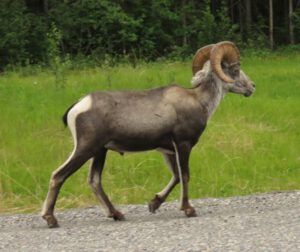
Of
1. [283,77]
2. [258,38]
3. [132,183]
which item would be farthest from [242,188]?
[258,38]

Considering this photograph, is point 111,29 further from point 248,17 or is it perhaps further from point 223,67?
point 223,67

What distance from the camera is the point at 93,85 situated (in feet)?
71.7

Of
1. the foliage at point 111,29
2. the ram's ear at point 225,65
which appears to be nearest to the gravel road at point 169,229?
the ram's ear at point 225,65

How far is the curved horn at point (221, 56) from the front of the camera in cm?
1010

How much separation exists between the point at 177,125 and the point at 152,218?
1.14 metres

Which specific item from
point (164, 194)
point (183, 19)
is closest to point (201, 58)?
point (164, 194)

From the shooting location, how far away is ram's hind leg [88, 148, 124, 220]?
9.55 meters

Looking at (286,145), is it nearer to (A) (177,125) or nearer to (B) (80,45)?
(A) (177,125)

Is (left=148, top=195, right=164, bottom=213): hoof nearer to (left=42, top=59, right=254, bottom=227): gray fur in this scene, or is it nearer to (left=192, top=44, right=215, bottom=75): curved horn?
(left=42, top=59, right=254, bottom=227): gray fur

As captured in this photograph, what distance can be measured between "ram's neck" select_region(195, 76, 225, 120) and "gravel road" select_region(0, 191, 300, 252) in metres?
1.28

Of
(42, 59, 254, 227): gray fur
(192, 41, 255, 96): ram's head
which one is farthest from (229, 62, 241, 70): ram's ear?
(42, 59, 254, 227): gray fur

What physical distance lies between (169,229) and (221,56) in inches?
103

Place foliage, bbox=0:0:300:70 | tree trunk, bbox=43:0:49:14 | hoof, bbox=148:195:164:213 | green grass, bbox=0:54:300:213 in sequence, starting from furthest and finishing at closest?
1. tree trunk, bbox=43:0:49:14
2. foliage, bbox=0:0:300:70
3. green grass, bbox=0:54:300:213
4. hoof, bbox=148:195:164:213

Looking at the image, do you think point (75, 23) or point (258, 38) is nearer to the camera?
point (75, 23)
